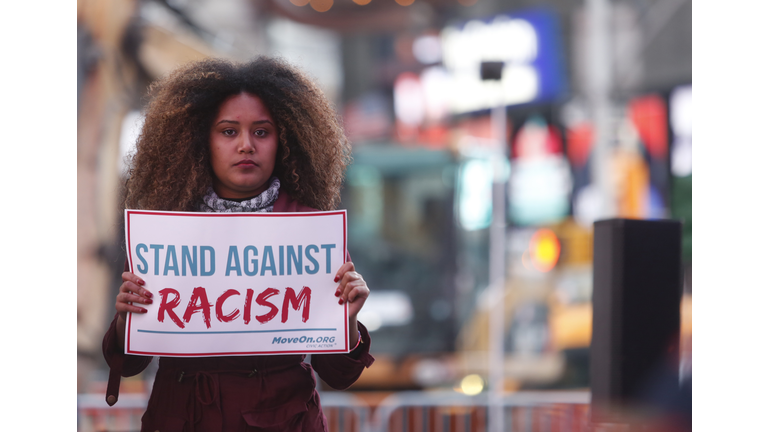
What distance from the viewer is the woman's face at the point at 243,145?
196 cm

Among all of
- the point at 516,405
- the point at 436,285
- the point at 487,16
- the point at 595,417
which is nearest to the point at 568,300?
the point at 436,285

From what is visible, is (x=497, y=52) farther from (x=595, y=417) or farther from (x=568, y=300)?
(x=595, y=417)

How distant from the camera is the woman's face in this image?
1960 millimetres

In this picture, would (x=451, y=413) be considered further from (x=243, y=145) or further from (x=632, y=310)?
(x=243, y=145)

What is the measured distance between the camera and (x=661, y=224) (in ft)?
6.45

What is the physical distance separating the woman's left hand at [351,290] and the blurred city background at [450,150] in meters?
0.65

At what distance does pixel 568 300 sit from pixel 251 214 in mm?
12117

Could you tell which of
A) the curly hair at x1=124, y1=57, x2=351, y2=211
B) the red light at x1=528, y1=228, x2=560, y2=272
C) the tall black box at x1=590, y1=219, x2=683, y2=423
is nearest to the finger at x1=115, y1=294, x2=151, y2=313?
the curly hair at x1=124, y1=57, x2=351, y2=211

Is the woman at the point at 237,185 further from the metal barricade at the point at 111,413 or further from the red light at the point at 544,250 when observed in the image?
the red light at the point at 544,250

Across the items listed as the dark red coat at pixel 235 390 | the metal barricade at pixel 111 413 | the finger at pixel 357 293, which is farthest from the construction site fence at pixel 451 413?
the finger at pixel 357 293

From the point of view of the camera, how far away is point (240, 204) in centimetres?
202

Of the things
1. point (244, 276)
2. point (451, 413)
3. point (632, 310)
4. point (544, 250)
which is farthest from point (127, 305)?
point (544, 250)

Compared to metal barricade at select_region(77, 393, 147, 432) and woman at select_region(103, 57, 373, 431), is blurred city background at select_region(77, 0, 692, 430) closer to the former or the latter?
metal barricade at select_region(77, 393, 147, 432)

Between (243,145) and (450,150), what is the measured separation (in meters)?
8.66
